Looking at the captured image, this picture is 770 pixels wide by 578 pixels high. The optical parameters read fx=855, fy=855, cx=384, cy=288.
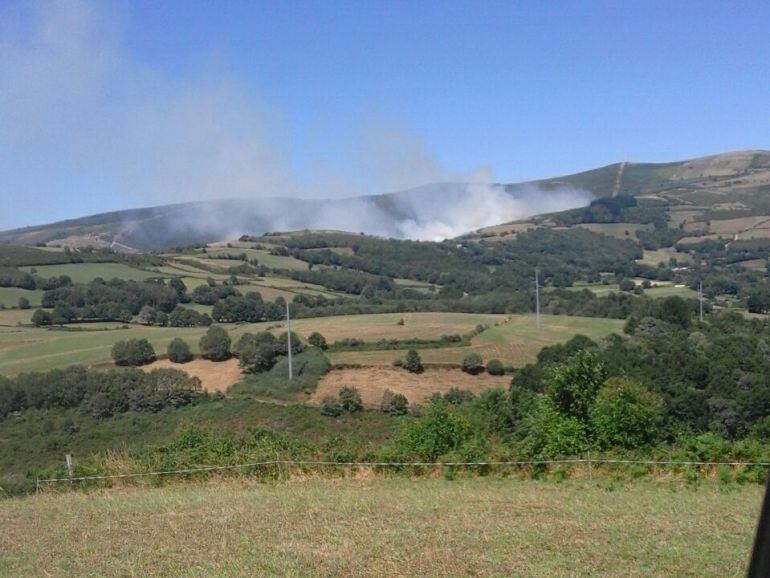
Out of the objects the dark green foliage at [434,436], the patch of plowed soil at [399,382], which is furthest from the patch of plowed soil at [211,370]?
the dark green foliage at [434,436]

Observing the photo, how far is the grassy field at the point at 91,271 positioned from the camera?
83125 millimetres

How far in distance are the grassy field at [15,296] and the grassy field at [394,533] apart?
60.0m

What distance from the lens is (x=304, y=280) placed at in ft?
337

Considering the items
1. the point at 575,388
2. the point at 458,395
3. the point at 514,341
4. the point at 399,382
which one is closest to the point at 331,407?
the point at 399,382

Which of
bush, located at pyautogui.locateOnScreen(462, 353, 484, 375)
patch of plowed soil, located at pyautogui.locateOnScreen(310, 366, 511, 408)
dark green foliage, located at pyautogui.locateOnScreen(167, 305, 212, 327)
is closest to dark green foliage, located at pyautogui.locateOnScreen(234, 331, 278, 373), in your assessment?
patch of plowed soil, located at pyautogui.locateOnScreen(310, 366, 511, 408)

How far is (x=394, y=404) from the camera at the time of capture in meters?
45.6

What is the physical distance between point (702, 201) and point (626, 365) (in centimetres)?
15046

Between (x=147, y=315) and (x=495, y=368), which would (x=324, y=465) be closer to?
(x=495, y=368)

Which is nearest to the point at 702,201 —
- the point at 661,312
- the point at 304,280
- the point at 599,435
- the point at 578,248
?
the point at 578,248

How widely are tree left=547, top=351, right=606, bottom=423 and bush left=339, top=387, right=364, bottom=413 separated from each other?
2379 cm

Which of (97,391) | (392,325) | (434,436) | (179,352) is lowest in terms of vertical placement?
(97,391)

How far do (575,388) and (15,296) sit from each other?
208ft

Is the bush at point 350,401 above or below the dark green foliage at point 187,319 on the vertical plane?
below

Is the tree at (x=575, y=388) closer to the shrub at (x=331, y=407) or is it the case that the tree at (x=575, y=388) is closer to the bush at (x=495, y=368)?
the shrub at (x=331, y=407)
